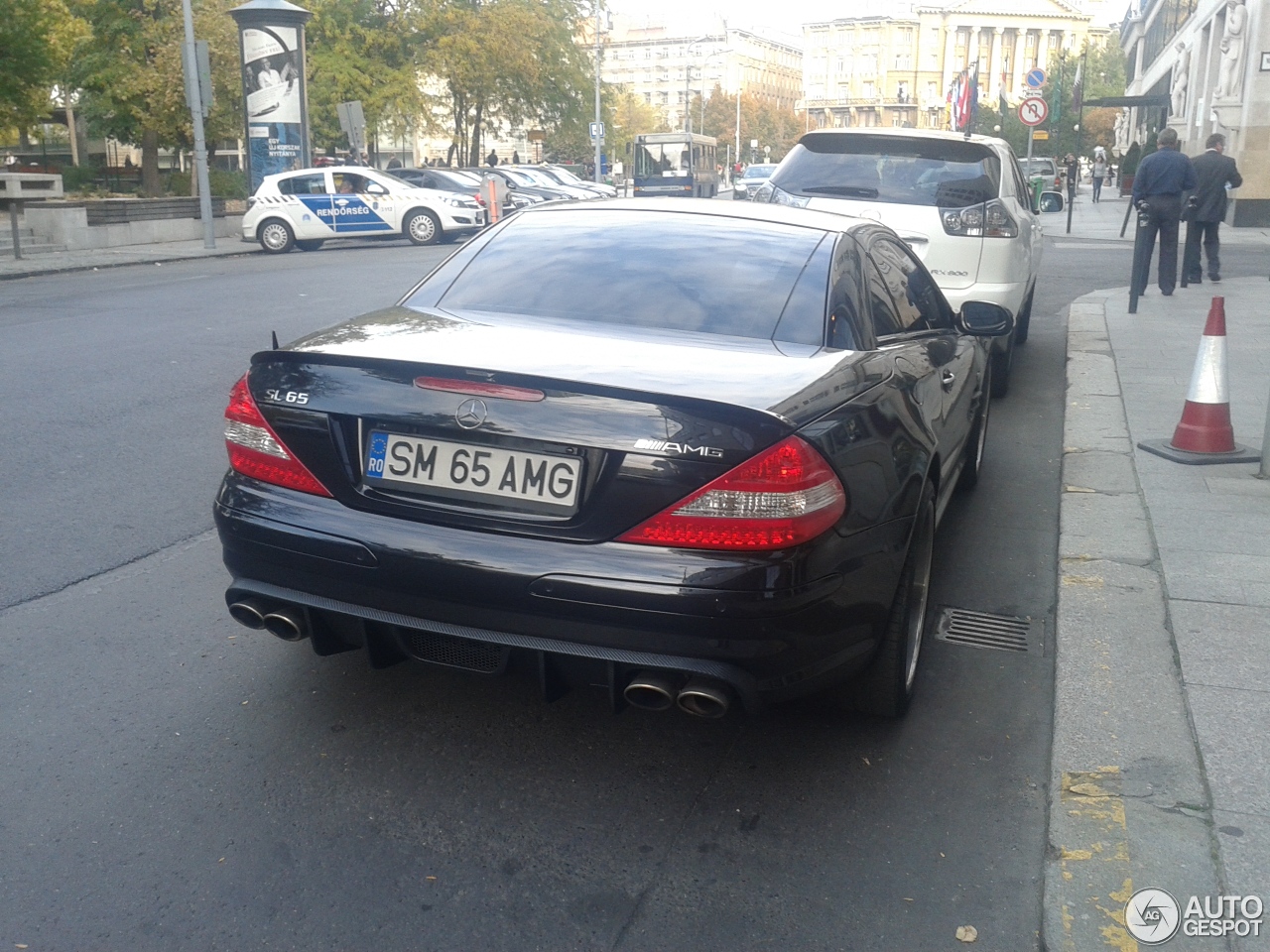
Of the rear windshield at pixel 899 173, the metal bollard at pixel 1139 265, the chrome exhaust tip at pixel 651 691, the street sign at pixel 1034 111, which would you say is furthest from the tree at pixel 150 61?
the chrome exhaust tip at pixel 651 691

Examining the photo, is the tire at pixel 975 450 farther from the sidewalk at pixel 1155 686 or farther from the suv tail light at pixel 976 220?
the suv tail light at pixel 976 220

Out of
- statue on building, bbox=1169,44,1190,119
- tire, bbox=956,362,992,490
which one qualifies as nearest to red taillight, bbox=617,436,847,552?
tire, bbox=956,362,992,490

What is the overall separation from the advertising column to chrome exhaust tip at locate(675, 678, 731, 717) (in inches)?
1109

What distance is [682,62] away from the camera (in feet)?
488

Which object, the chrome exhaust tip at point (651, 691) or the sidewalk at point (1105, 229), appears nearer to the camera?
the chrome exhaust tip at point (651, 691)

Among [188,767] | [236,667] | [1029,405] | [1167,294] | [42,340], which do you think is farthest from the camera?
[1167,294]

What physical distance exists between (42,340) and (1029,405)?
8.32 m

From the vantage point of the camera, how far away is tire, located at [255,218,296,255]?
1056 inches

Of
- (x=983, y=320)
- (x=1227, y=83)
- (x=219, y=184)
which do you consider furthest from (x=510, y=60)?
(x=983, y=320)

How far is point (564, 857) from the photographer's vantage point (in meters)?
3.08

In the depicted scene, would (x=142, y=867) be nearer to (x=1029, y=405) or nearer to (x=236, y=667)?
(x=236, y=667)

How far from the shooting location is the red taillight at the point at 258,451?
337 centimetres

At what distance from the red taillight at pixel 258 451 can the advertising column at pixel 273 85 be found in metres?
27.3

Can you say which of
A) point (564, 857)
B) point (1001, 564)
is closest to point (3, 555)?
point (564, 857)
